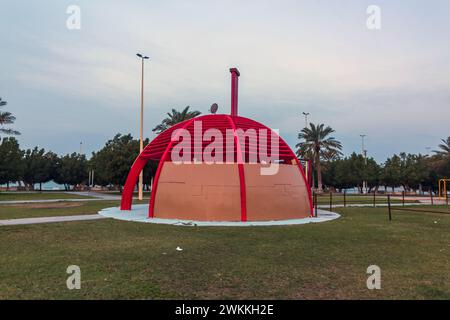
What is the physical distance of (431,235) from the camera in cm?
1237

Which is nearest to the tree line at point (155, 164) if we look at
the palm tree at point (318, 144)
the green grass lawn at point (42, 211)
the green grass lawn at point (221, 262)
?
the palm tree at point (318, 144)

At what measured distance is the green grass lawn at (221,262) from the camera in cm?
577

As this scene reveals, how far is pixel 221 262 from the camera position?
7809 millimetres

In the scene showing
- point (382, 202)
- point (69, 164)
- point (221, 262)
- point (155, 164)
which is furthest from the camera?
point (69, 164)

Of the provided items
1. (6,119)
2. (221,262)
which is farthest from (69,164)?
(221,262)

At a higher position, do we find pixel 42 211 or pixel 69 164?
pixel 69 164

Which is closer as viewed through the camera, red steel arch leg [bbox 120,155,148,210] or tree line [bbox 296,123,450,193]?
red steel arch leg [bbox 120,155,148,210]

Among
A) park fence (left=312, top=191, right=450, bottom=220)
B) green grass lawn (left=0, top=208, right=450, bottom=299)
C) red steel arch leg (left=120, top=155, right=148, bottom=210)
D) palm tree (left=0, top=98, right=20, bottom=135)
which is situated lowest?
park fence (left=312, top=191, right=450, bottom=220)

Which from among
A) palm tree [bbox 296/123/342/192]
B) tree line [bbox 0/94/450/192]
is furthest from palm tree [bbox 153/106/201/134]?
palm tree [bbox 296/123/342/192]

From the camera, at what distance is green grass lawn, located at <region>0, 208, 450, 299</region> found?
227 inches

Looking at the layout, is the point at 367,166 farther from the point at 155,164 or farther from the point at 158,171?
the point at 158,171

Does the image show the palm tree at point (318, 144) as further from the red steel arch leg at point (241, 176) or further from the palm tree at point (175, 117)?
the red steel arch leg at point (241, 176)

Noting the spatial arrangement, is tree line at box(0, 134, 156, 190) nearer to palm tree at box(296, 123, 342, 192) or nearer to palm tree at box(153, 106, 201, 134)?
palm tree at box(153, 106, 201, 134)
